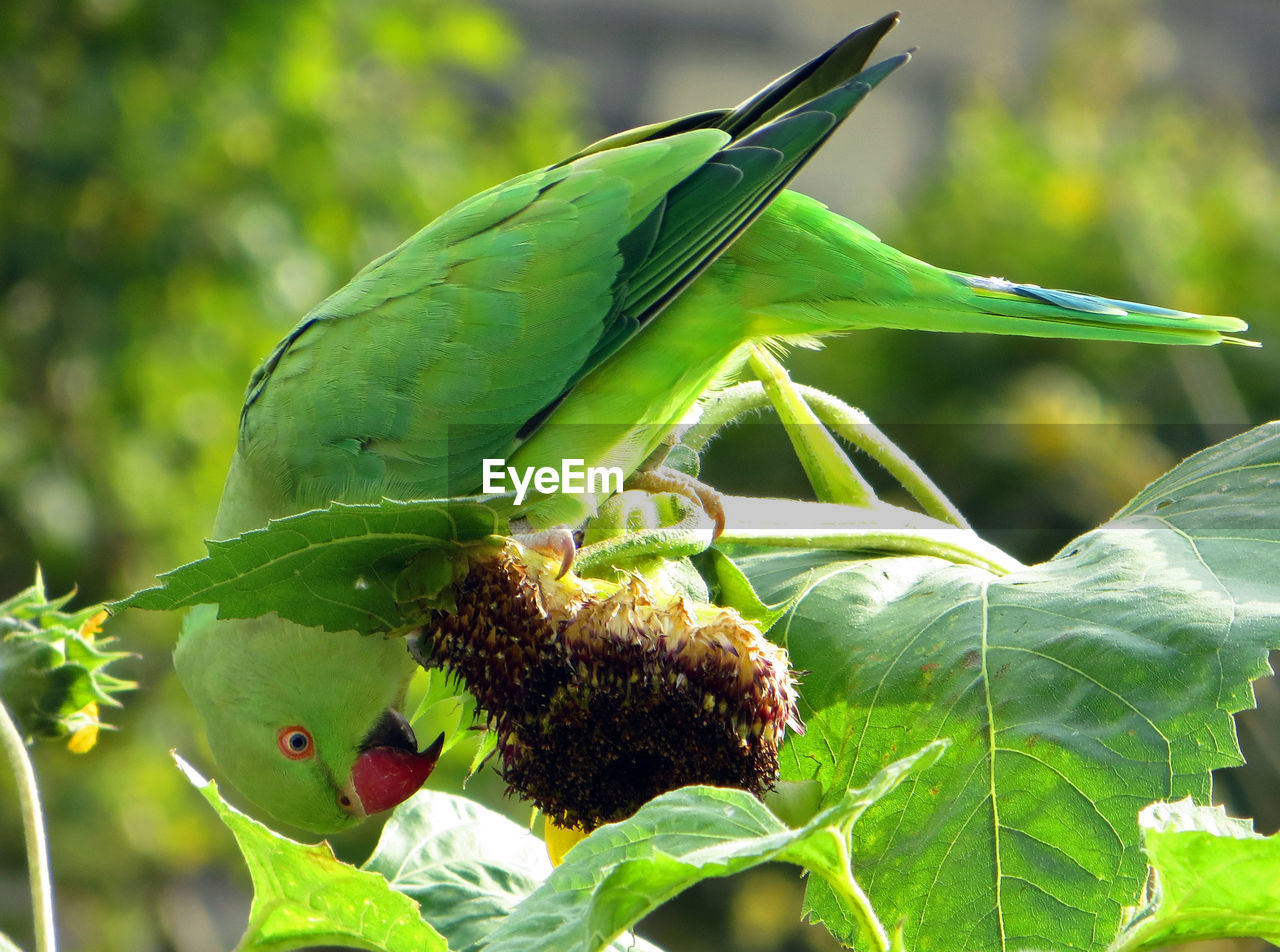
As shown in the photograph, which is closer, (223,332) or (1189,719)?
(1189,719)

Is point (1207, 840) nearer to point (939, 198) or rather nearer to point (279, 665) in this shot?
point (279, 665)

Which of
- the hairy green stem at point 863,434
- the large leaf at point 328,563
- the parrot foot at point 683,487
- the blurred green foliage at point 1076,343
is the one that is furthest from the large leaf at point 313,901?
the blurred green foliage at point 1076,343

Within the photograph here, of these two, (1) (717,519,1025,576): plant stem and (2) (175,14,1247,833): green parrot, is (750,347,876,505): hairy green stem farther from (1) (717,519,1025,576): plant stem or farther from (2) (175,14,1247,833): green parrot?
(2) (175,14,1247,833): green parrot

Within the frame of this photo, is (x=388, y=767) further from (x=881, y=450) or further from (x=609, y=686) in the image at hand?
(x=881, y=450)

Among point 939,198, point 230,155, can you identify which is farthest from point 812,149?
point 939,198

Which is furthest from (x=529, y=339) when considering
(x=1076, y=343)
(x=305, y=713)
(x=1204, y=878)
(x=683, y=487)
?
(x=1076, y=343)
